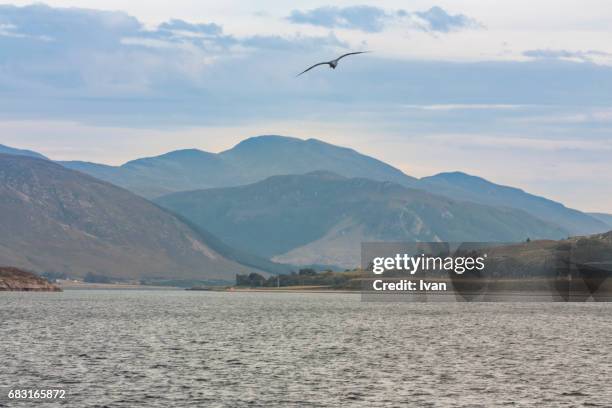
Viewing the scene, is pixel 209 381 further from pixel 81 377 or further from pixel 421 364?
pixel 421 364

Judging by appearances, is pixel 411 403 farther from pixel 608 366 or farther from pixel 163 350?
pixel 163 350

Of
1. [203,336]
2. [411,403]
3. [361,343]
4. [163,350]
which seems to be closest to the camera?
[411,403]

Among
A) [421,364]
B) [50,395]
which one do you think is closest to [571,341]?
[421,364]

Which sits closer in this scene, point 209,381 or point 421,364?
point 209,381

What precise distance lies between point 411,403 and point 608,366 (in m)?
39.0

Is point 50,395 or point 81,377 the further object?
point 81,377

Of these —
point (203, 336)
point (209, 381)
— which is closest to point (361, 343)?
point (203, 336)

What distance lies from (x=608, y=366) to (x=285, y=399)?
4442 cm

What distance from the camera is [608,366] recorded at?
117 meters

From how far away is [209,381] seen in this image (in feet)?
325

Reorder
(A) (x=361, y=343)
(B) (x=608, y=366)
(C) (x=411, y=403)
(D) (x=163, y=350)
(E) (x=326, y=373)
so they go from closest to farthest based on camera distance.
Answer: (C) (x=411, y=403) → (E) (x=326, y=373) → (B) (x=608, y=366) → (D) (x=163, y=350) → (A) (x=361, y=343)

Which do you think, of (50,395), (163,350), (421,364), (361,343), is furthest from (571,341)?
(50,395)

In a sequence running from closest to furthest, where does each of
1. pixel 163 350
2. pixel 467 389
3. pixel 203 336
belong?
pixel 467 389 → pixel 163 350 → pixel 203 336

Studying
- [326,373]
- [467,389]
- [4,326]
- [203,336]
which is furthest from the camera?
[4,326]
